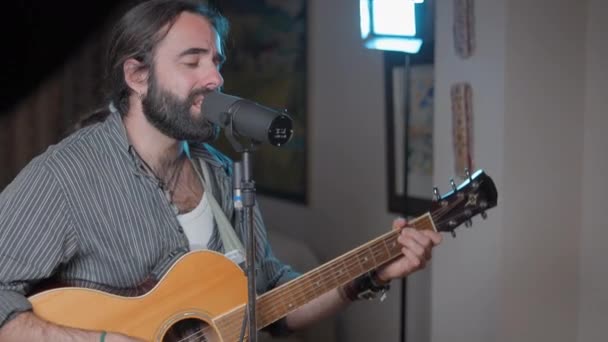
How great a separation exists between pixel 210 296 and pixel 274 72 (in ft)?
7.47

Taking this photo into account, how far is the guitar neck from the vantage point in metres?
1.84

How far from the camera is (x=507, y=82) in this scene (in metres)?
2.22

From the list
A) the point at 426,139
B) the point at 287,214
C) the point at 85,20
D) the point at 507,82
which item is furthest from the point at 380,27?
the point at 85,20

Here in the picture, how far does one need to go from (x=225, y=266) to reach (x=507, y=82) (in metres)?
0.96

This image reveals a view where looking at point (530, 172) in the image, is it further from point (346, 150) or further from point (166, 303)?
point (346, 150)

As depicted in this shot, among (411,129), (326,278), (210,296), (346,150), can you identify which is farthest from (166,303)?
(346,150)

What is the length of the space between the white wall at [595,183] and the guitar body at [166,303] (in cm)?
115

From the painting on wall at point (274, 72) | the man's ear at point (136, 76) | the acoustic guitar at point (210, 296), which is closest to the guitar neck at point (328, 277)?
the acoustic guitar at point (210, 296)

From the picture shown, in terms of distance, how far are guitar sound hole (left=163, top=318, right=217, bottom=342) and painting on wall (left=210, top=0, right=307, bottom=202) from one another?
1850mm

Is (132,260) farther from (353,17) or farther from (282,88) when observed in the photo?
(282,88)

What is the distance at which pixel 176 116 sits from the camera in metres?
1.86

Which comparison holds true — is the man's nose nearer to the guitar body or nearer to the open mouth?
the open mouth

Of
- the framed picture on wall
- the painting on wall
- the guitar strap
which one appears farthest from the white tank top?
the painting on wall

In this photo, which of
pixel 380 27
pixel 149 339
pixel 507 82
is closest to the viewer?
pixel 149 339
